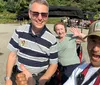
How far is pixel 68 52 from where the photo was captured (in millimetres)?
4301

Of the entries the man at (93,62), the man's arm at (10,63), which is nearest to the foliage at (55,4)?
the man's arm at (10,63)

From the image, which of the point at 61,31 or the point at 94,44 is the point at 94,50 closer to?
the point at 94,44

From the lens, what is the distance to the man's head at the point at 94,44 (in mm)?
1759

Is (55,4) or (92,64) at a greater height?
(92,64)

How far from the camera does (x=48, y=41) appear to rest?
282 centimetres

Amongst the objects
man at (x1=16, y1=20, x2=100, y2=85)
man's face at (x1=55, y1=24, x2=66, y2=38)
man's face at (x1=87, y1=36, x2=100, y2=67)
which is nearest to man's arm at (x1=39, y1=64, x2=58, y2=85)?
man at (x1=16, y1=20, x2=100, y2=85)

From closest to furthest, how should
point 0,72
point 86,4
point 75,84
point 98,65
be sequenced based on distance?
point 98,65 → point 75,84 → point 0,72 → point 86,4

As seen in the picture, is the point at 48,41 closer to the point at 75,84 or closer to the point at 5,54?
the point at 75,84

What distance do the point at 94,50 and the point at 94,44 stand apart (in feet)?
0.14

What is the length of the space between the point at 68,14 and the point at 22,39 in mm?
2782

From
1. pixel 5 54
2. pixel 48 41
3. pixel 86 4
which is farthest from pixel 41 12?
pixel 86 4

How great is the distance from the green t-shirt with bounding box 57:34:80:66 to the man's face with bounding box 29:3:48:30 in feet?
4.74

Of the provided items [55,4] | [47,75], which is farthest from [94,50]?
[55,4]

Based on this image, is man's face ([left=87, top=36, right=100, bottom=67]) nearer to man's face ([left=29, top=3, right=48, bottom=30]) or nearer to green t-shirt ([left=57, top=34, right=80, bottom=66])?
man's face ([left=29, top=3, right=48, bottom=30])
